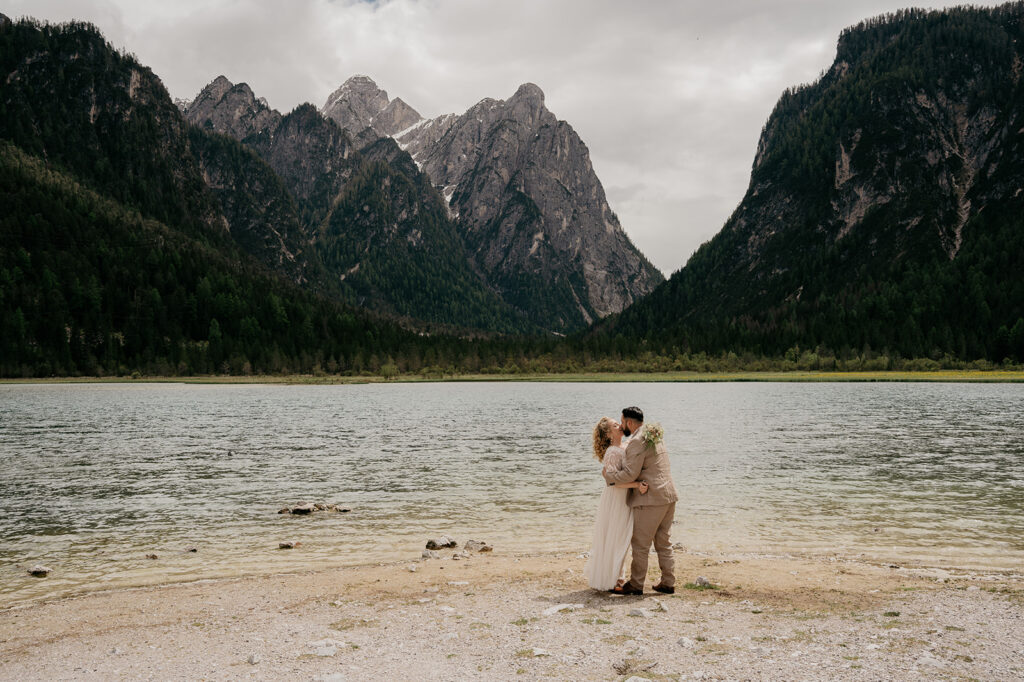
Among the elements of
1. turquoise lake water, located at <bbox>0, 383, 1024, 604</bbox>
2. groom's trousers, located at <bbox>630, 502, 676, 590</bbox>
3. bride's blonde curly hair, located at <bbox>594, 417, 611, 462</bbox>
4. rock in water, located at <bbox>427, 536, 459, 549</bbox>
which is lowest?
turquoise lake water, located at <bbox>0, 383, 1024, 604</bbox>

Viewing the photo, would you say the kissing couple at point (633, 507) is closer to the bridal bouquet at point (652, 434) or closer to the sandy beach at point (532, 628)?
the bridal bouquet at point (652, 434)

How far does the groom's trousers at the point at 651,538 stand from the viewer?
16094mm

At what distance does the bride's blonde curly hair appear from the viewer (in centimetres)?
1677

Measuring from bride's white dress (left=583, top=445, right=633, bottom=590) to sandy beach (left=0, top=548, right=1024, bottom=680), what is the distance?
57 cm

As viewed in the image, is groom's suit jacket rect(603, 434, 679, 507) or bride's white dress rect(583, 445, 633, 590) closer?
groom's suit jacket rect(603, 434, 679, 507)

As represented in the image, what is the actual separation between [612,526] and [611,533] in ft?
0.59

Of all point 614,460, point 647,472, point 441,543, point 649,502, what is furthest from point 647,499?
point 441,543

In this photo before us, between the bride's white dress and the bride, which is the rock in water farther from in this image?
the bride's white dress

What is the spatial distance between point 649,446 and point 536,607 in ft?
15.0

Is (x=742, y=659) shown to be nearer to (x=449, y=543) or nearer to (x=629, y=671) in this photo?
(x=629, y=671)

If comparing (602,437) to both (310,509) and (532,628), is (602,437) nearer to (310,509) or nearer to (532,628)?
(532,628)

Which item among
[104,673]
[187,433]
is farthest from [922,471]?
[187,433]

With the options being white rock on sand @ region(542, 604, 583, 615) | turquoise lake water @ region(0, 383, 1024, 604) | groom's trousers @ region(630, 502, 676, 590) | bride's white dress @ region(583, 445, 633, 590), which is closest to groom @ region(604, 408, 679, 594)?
groom's trousers @ region(630, 502, 676, 590)

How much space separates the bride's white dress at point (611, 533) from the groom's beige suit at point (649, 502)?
0.22 m
